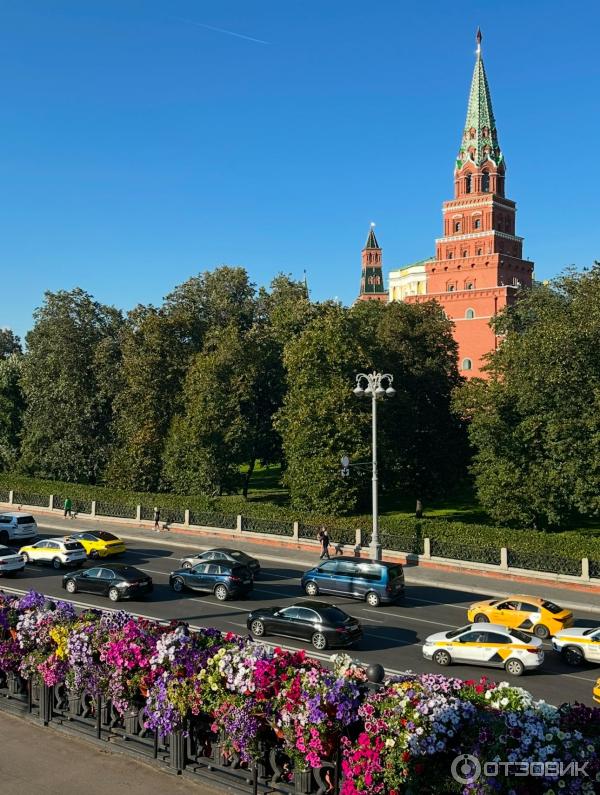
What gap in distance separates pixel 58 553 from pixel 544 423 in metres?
23.4

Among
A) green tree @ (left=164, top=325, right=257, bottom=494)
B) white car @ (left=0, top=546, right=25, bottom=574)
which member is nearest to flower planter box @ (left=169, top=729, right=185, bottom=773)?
white car @ (left=0, top=546, right=25, bottom=574)

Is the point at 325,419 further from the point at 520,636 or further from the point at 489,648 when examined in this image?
the point at 489,648

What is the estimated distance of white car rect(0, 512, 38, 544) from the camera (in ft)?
116

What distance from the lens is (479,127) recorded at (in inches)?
3233

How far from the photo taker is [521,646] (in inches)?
728

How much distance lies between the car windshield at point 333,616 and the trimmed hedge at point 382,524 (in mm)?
13177

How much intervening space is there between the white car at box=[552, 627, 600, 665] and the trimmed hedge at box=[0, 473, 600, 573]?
1003 cm

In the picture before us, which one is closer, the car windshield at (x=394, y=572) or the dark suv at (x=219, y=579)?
the dark suv at (x=219, y=579)

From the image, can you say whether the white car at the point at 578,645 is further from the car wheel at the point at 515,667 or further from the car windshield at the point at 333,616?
the car windshield at the point at 333,616

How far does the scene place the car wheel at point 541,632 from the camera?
21922 mm

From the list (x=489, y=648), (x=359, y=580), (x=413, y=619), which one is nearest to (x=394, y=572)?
(x=359, y=580)

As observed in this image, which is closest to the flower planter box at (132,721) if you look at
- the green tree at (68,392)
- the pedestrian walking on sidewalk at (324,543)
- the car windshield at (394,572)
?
the car windshield at (394,572)

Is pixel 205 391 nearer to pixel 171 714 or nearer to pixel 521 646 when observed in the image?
pixel 521 646

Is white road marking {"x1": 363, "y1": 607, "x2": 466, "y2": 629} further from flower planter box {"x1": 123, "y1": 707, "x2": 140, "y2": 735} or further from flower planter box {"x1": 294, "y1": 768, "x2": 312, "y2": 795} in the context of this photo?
flower planter box {"x1": 294, "y1": 768, "x2": 312, "y2": 795}
